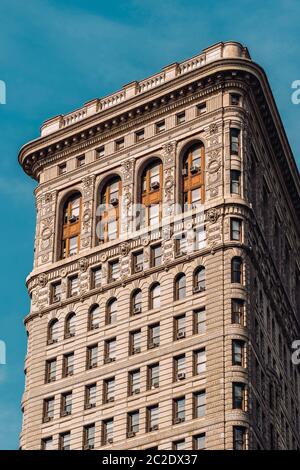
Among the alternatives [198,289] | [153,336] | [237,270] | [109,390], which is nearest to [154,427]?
[109,390]

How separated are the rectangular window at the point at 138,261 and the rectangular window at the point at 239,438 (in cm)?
2044

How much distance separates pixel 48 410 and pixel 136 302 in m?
12.0

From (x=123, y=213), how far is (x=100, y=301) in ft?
29.3

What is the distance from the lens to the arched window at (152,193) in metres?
144

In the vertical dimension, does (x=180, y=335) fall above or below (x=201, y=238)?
below

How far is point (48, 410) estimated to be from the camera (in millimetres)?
139750

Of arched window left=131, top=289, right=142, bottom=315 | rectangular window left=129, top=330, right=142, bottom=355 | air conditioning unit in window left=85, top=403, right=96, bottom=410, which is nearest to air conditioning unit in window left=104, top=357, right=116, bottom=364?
rectangular window left=129, top=330, right=142, bottom=355

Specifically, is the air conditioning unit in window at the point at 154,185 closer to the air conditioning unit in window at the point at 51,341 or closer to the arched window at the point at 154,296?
the arched window at the point at 154,296

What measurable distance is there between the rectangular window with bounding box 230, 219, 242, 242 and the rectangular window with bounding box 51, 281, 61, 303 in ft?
58.6

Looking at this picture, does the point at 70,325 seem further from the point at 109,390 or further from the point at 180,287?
the point at 180,287

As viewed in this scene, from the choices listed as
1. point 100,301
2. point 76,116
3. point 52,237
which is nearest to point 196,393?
point 100,301

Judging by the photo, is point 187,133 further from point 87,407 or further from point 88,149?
point 87,407

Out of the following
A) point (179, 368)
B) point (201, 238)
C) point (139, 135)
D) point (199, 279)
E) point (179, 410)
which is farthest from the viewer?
point (139, 135)

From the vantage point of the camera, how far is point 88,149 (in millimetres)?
153750
